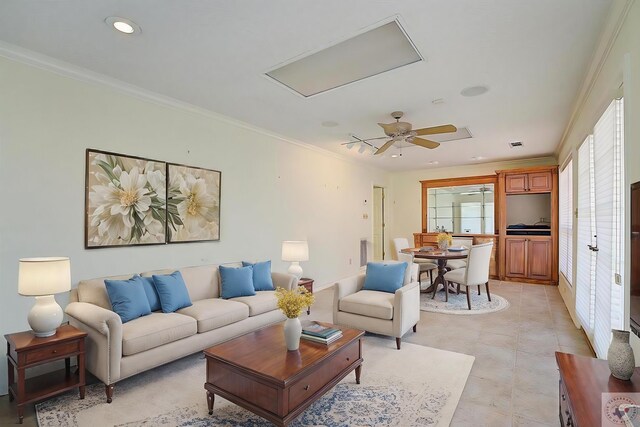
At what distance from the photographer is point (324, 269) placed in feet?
20.8

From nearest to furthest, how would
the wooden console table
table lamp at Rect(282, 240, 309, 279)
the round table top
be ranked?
the wooden console table → table lamp at Rect(282, 240, 309, 279) → the round table top

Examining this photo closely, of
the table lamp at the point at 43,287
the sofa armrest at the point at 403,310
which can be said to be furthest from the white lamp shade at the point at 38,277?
the sofa armrest at the point at 403,310

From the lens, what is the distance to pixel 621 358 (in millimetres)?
1528

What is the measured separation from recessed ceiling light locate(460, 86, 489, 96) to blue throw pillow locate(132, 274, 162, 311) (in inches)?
147

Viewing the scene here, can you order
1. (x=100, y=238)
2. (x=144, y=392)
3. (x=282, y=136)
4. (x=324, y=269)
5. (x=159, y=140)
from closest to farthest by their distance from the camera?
(x=144, y=392), (x=100, y=238), (x=159, y=140), (x=282, y=136), (x=324, y=269)

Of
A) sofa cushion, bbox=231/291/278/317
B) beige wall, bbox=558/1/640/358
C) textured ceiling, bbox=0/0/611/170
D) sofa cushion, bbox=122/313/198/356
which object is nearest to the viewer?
beige wall, bbox=558/1/640/358

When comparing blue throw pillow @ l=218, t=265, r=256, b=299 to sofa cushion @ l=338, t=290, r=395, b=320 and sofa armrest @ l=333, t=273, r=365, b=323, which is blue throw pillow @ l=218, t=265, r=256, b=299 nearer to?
sofa armrest @ l=333, t=273, r=365, b=323

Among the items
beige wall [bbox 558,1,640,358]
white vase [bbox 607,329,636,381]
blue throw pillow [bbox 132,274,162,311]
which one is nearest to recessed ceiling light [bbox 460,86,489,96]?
beige wall [bbox 558,1,640,358]

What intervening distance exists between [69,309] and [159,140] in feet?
6.21

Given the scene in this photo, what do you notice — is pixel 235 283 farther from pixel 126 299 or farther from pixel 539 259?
pixel 539 259

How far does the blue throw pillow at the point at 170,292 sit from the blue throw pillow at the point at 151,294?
0.04 metres

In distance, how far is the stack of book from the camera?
8.13 feet

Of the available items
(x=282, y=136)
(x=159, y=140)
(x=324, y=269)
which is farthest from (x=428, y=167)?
(x=159, y=140)

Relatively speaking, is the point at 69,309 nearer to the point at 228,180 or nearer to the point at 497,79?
the point at 228,180
